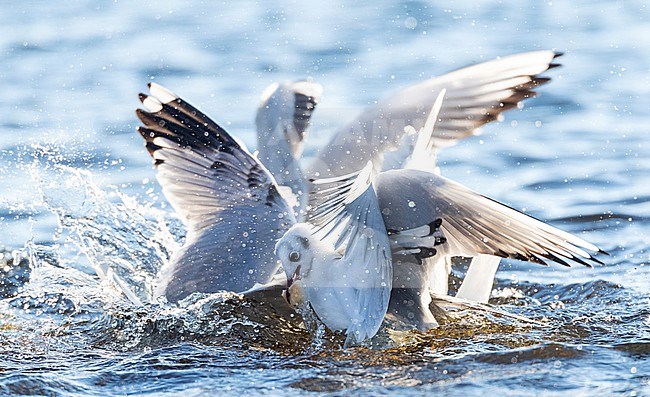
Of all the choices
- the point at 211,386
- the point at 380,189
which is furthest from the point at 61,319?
the point at 380,189

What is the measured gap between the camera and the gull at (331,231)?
466cm

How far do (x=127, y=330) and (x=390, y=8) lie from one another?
6524mm

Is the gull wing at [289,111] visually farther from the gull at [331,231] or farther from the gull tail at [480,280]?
the gull tail at [480,280]

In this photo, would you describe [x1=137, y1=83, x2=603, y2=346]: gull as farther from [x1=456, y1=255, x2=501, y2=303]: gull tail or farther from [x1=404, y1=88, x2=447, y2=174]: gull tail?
[x1=456, y1=255, x2=501, y2=303]: gull tail

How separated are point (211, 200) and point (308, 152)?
84 centimetres

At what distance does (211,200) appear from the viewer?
19.4 feet

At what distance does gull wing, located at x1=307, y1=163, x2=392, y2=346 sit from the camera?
4.64m

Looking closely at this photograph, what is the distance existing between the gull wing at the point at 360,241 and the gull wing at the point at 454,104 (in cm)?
92

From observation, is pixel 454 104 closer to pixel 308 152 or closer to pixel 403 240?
pixel 308 152

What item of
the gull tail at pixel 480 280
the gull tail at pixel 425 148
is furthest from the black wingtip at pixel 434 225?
the gull tail at pixel 480 280

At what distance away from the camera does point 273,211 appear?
5664 millimetres

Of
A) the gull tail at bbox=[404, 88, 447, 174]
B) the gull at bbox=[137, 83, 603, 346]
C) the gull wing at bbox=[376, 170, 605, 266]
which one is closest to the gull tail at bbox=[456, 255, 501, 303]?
the gull at bbox=[137, 83, 603, 346]

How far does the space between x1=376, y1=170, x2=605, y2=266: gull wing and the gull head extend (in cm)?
42

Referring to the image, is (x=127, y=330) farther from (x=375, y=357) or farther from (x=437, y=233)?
(x=437, y=233)
